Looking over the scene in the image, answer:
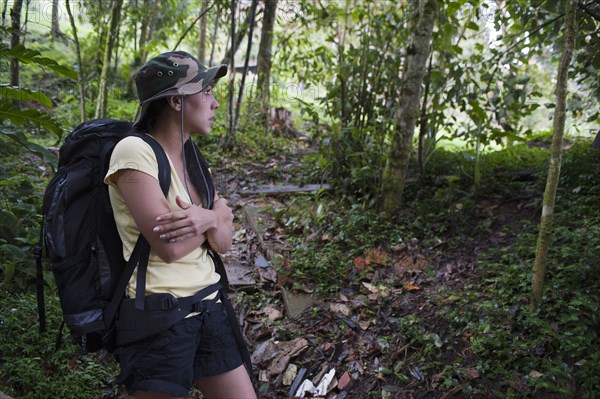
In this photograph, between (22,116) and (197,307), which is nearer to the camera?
(197,307)

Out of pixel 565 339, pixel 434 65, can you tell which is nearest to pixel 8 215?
pixel 565 339

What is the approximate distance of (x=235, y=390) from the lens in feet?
6.81

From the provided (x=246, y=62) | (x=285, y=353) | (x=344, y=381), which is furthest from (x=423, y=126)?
(x=246, y=62)

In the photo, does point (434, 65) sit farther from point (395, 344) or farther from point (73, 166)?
point (73, 166)

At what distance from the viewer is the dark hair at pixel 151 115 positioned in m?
2.09

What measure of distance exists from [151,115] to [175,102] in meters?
0.12

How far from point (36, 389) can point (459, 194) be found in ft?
14.1

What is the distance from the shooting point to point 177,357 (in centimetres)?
191

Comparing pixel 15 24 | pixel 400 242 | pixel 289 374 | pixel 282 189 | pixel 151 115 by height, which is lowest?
pixel 289 374

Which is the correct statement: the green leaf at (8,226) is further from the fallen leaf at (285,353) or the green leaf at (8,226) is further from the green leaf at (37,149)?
the fallen leaf at (285,353)

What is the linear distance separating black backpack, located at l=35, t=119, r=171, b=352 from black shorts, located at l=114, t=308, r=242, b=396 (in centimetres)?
15

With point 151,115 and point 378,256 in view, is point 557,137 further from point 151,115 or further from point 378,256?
point 151,115

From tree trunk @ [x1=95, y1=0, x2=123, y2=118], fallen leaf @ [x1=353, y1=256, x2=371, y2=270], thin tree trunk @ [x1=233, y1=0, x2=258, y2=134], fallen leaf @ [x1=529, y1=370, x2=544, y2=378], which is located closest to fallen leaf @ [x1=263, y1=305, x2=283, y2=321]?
fallen leaf @ [x1=353, y1=256, x2=371, y2=270]

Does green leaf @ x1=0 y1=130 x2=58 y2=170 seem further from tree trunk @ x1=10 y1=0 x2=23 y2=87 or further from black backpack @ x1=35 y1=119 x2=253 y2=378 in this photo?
tree trunk @ x1=10 y1=0 x2=23 y2=87
